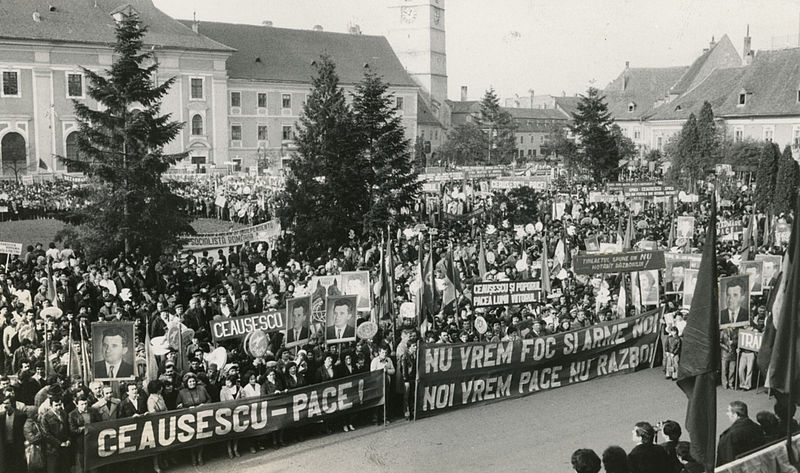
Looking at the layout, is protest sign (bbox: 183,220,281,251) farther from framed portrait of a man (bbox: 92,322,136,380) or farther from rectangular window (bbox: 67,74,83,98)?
rectangular window (bbox: 67,74,83,98)

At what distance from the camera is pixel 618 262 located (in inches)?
628

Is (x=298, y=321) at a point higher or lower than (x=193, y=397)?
higher

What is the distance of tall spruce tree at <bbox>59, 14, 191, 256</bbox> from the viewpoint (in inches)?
906

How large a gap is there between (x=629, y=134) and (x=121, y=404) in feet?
270

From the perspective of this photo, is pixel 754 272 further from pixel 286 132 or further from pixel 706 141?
pixel 286 132

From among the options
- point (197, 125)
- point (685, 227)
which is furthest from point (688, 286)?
point (197, 125)

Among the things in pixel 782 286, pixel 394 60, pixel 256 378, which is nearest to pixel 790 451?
pixel 782 286

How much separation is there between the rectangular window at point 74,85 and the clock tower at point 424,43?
46.9m

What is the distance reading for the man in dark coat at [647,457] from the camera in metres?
8.28

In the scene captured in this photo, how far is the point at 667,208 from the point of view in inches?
1346

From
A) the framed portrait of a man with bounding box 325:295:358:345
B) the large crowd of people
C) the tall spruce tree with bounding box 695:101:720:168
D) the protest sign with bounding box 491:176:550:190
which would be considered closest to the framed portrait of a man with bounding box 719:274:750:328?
the large crowd of people

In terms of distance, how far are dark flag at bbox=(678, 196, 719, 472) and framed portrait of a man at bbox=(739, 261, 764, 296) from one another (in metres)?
9.64

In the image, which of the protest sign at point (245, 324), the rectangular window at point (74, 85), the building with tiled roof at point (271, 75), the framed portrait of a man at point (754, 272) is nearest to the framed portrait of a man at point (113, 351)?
the protest sign at point (245, 324)

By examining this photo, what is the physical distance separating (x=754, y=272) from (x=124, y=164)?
52.4 ft
